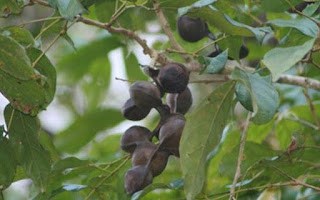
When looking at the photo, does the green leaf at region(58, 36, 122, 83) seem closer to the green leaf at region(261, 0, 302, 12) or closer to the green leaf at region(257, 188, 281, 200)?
the green leaf at region(257, 188, 281, 200)

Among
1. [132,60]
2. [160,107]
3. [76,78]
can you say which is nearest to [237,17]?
[160,107]

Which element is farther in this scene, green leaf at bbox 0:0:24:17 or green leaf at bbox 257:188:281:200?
green leaf at bbox 257:188:281:200

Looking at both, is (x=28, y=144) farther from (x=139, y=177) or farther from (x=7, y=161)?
(x=139, y=177)

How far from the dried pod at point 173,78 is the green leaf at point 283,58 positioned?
0.94ft

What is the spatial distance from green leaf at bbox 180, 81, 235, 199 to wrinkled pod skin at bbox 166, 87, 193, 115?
13 centimetres

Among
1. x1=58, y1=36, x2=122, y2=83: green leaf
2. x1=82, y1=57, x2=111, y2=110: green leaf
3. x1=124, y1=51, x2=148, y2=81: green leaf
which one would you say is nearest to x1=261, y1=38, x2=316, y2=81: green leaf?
x1=124, y1=51, x2=148, y2=81: green leaf

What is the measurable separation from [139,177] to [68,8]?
29 cm

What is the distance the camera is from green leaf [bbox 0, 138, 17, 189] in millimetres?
1362

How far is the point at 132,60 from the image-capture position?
7.22 feet

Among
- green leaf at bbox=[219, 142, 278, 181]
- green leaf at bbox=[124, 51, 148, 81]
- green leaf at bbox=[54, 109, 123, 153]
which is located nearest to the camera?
green leaf at bbox=[219, 142, 278, 181]

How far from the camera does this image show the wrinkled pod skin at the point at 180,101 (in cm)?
141

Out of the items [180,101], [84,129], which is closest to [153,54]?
[180,101]

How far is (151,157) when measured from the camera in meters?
1.31

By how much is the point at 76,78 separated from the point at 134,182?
4.13 ft
